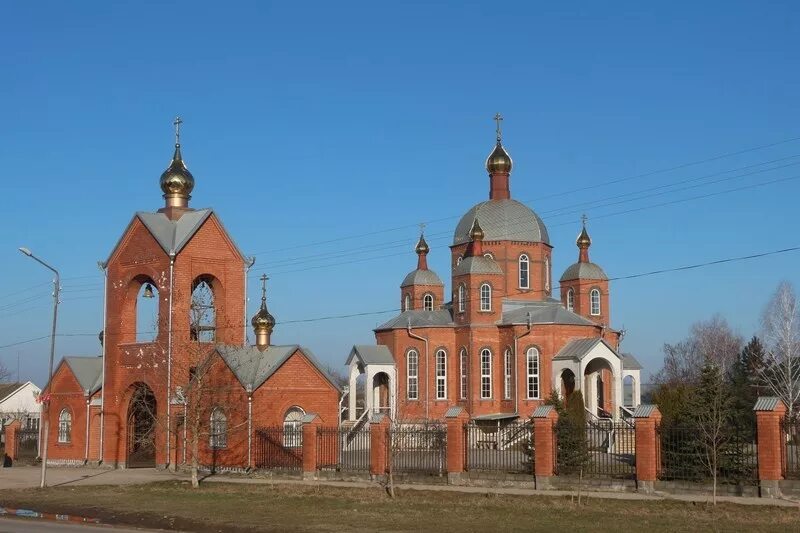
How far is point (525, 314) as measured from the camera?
149ft

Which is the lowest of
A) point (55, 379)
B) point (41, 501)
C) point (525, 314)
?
point (41, 501)

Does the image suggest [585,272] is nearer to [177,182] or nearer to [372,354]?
[372,354]

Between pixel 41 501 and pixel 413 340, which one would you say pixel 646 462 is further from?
pixel 413 340

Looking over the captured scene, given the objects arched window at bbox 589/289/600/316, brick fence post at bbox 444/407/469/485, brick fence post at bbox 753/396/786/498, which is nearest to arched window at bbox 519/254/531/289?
arched window at bbox 589/289/600/316

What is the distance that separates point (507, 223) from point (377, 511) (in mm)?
30914

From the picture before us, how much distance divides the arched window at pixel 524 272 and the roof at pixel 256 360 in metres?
18.7

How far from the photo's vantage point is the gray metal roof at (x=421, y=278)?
5138 centimetres

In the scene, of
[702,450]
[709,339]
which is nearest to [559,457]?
[702,450]

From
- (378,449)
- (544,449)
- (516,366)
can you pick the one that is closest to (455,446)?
(378,449)

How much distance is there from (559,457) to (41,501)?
12.9 metres

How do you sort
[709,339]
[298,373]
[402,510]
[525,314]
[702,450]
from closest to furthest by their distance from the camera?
1. [402,510]
2. [702,450]
3. [298,373]
4. [525,314]
5. [709,339]

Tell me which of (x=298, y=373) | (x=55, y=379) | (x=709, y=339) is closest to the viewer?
(x=298, y=373)

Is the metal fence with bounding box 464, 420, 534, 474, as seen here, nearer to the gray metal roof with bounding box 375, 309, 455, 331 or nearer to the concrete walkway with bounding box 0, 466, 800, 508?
the concrete walkway with bounding box 0, 466, 800, 508

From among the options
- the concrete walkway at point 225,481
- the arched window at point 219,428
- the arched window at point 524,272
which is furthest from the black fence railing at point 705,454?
the arched window at point 524,272
